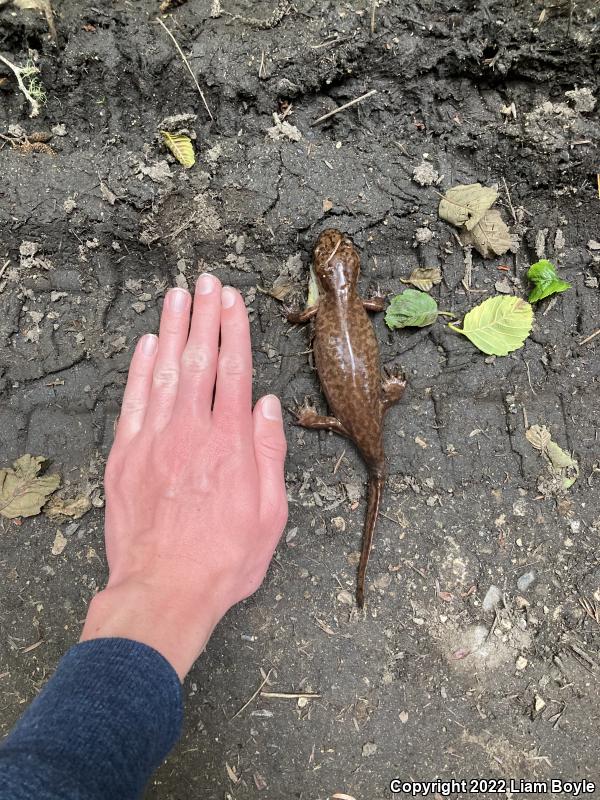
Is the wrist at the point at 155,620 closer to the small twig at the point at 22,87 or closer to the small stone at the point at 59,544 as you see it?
the small stone at the point at 59,544

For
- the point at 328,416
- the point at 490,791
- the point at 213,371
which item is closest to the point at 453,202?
the point at 328,416

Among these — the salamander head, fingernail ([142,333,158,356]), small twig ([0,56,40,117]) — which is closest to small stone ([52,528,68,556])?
fingernail ([142,333,158,356])

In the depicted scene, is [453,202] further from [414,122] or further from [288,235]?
[288,235]

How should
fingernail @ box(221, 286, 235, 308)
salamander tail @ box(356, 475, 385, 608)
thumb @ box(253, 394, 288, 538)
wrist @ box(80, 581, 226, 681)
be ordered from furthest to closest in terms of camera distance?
salamander tail @ box(356, 475, 385, 608) < fingernail @ box(221, 286, 235, 308) < thumb @ box(253, 394, 288, 538) < wrist @ box(80, 581, 226, 681)

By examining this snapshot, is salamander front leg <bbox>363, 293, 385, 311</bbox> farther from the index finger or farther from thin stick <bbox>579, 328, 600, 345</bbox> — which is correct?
thin stick <bbox>579, 328, 600, 345</bbox>

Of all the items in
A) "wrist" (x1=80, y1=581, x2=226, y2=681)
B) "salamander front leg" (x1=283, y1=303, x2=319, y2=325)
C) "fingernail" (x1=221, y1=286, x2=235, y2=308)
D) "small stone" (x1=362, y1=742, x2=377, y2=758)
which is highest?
"fingernail" (x1=221, y1=286, x2=235, y2=308)

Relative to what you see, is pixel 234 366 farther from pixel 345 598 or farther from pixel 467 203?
pixel 467 203
